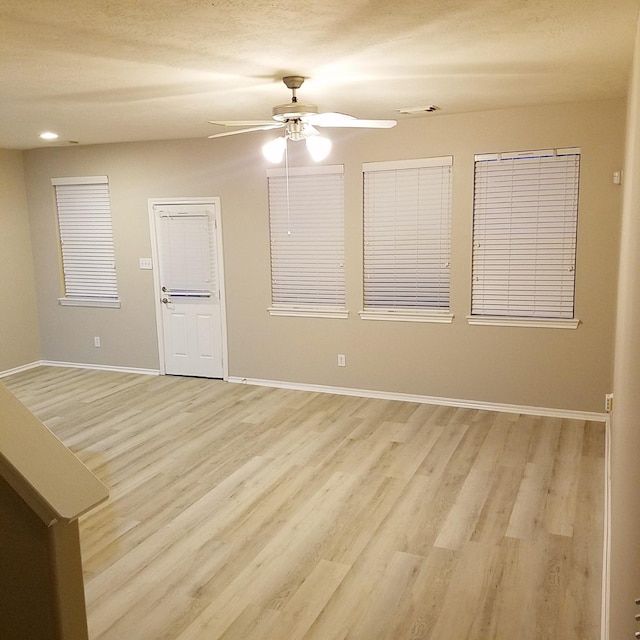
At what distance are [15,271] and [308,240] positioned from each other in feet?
12.2

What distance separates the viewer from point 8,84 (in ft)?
11.8

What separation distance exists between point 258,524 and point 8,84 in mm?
3018

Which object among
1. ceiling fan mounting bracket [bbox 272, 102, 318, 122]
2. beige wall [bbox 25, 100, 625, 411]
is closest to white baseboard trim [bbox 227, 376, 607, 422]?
beige wall [bbox 25, 100, 625, 411]

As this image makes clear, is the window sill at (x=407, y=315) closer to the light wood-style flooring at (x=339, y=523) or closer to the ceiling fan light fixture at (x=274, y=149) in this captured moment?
the light wood-style flooring at (x=339, y=523)

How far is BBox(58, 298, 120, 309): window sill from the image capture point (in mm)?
7031

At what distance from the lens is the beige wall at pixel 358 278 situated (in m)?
4.88

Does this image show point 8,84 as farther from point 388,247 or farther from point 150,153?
point 388,247

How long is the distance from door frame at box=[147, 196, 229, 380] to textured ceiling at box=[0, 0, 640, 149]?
1524 mm

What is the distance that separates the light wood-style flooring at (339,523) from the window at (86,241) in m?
1.90

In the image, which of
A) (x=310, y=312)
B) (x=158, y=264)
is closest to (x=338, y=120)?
(x=310, y=312)

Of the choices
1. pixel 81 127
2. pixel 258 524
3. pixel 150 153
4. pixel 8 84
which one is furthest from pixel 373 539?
pixel 150 153

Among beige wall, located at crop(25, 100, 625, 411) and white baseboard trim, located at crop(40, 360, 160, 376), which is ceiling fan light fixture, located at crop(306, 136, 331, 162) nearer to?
beige wall, located at crop(25, 100, 625, 411)

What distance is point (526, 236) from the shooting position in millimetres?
5098

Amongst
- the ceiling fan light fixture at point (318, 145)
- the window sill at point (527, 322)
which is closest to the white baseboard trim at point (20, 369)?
the ceiling fan light fixture at point (318, 145)
